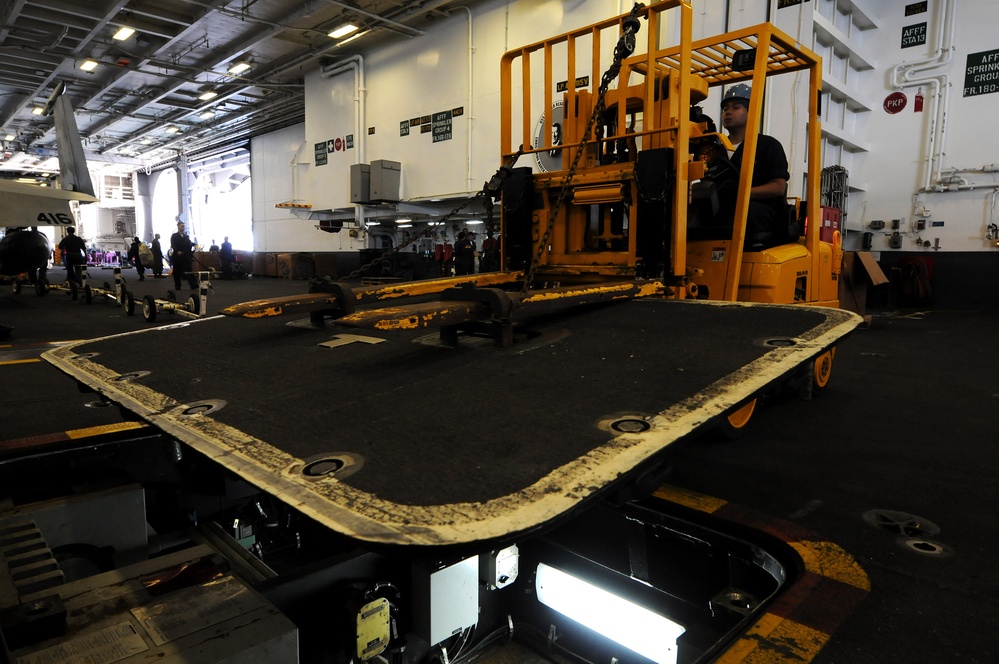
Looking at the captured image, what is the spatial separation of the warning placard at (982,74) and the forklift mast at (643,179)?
29.7ft

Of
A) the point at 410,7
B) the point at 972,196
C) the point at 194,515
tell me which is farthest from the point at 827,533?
the point at 410,7

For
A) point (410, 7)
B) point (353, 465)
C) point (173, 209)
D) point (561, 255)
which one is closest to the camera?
point (353, 465)

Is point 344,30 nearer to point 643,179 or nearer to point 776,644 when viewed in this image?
point 643,179

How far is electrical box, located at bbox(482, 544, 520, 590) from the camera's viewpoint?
2.22 m

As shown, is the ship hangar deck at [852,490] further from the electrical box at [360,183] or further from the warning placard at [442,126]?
the warning placard at [442,126]

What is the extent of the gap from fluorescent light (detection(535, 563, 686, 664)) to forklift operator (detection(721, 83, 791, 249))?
9.02 ft

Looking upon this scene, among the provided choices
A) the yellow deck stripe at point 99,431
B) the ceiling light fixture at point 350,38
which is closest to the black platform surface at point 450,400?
the yellow deck stripe at point 99,431

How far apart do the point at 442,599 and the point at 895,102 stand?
14.0 m

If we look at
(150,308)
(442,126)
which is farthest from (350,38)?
(150,308)

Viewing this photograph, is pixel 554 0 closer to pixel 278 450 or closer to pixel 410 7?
pixel 410 7

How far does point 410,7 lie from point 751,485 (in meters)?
12.6

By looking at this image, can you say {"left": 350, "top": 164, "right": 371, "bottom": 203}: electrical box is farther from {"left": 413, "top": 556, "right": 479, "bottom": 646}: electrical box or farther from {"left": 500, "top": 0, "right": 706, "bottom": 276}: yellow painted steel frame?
{"left": 413, "top": 556, "right": 479, "bottom": 646}: electrical box

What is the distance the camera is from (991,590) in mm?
1643

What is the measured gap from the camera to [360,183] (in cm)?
1343
